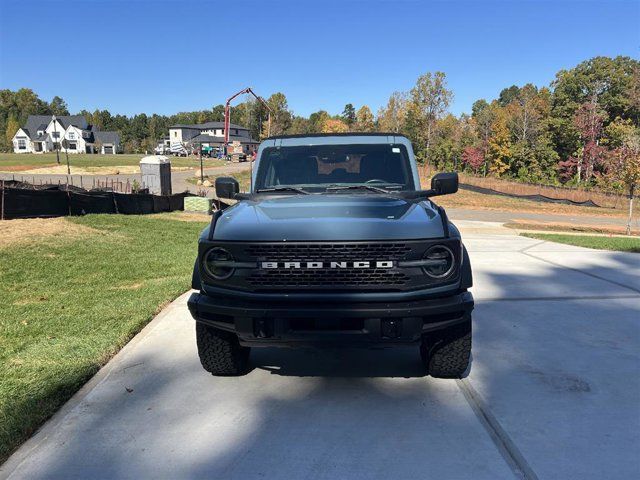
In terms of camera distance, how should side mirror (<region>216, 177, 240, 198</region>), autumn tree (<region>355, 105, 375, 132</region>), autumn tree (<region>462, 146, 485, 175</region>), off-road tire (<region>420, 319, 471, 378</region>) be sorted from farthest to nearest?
1. autumn tree (<region>355, 105, 375, 132</region>)
2. autumn tree (<region>462, 146, 485, 175</region>)
3. side mirror (<region>216, 177, 240, 198</region>)
4. off-road tire (<region>420, 319, 471, 378</region>)

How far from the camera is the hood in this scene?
117 inches

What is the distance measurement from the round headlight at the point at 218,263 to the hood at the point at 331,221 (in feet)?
0.32

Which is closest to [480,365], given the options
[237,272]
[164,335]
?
[237,272]

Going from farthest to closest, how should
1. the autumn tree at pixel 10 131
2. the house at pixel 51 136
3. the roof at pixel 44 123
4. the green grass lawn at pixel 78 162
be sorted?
the autumn tree at pixel 10 131, the roof at pixel 44 123, the house at pixel 51 136, the green grass lawn at pixel 78 162

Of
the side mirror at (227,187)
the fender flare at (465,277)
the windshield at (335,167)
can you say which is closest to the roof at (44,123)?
the side mirror at (227,187)

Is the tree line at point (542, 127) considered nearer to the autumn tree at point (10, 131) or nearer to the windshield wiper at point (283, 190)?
the windshield wiper at point (283, 190)

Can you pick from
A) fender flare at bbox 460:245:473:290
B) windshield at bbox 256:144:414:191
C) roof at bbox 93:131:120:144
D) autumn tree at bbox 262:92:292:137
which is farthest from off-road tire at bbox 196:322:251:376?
roof at bbox 93:131:120:144

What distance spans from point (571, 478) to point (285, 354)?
7.78 ft

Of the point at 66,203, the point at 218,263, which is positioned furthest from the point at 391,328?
the point at 66,203

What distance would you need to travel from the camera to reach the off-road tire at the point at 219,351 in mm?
3479

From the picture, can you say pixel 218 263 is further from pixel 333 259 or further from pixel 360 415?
pixel 360 415

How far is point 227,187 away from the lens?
4.35 meters

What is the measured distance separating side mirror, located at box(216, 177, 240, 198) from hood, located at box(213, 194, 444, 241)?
2.06 feet

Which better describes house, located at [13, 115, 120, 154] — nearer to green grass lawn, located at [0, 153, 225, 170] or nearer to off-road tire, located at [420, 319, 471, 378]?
green grass lawn, located at [0, 153, 225, 170]
